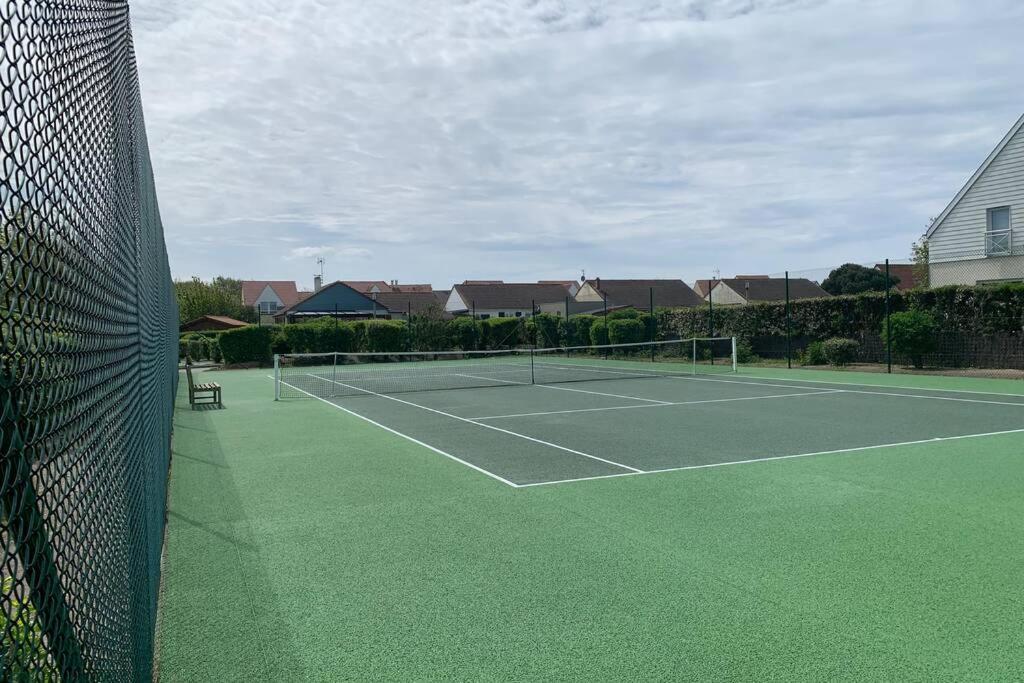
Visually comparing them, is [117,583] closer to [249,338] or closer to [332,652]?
[332,652]

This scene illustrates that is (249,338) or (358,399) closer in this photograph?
(358,399)

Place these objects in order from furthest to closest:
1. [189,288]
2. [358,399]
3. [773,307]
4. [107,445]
A: 1. [189,288]
2. [773,307]
3. [358,399]
4. [107,445]

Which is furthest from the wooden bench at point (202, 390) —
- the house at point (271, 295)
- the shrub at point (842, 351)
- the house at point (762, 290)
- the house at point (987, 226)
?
the house at point (271, 295)

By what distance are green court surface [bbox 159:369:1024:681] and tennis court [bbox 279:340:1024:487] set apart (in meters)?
0.10

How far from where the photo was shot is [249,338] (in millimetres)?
32781

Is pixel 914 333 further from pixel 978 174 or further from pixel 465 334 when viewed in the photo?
pixel 465 334

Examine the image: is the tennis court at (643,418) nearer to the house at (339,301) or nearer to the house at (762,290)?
the house at (339,301)

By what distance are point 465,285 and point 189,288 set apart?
2469cm

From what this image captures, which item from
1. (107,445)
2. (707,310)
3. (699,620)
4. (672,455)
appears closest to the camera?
(107,445)

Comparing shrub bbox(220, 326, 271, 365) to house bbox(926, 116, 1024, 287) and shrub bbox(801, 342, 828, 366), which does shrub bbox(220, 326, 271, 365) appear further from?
house bbox(926, 116, 1024, 287)

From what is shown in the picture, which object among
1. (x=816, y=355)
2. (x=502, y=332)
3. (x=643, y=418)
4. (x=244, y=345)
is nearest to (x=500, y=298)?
(x=502, y=332)

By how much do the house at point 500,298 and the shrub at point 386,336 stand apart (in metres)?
33.7

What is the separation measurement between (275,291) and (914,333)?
76.3 m

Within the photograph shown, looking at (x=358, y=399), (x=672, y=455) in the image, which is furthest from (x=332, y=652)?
(x=358, y=399)
